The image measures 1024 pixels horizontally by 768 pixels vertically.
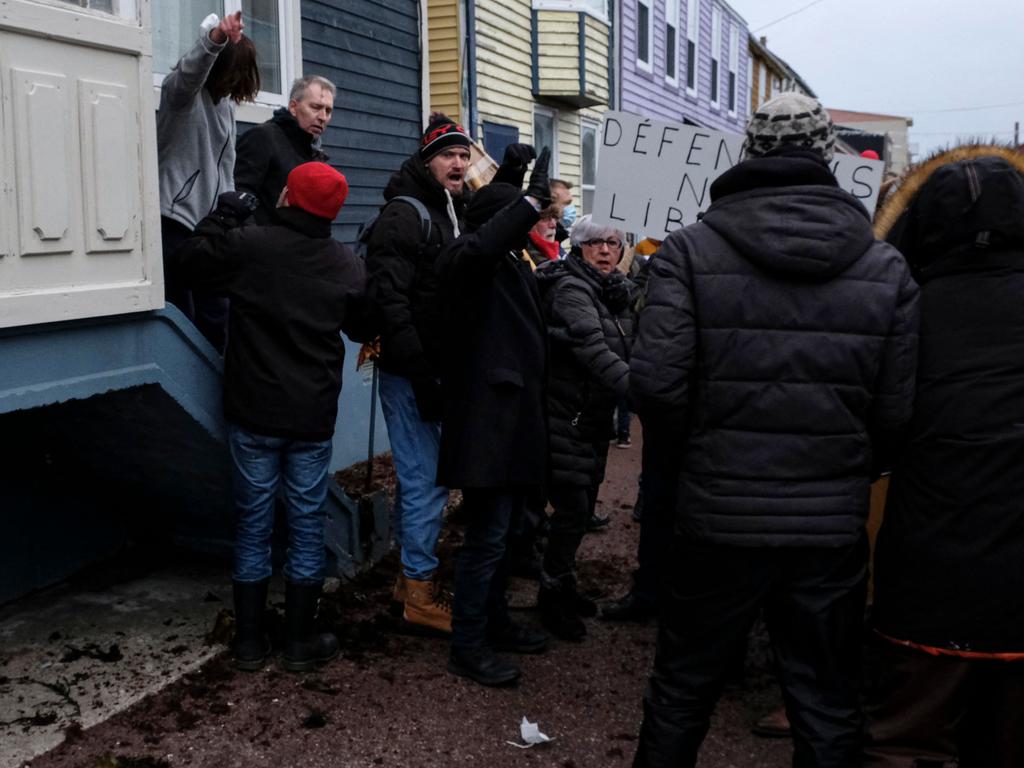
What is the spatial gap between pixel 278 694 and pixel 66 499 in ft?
5.81

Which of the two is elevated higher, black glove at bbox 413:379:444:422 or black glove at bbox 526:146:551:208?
black glove at bbox 526:146:551:208

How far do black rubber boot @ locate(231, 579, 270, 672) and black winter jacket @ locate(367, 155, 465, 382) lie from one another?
1.03 m

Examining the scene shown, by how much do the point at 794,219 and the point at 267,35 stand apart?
572cm

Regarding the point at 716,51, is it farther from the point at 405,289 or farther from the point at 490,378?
the point at 490,378

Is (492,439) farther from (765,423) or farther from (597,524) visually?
(597,524)

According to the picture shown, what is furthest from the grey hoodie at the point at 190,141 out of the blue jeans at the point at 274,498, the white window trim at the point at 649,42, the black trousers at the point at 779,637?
the white window trim at the point at 649,42

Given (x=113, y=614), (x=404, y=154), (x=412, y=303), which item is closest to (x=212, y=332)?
(x=412, y=303)

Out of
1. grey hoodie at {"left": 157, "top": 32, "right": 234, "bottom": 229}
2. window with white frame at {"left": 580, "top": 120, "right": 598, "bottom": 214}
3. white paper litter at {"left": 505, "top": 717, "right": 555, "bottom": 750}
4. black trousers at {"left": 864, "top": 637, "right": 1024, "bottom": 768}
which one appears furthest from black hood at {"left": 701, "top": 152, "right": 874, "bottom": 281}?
window with white frame at {"left": 580, "top": 120, "right": 598, "bottom": 214}

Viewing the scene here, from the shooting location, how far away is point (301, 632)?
4133 mm

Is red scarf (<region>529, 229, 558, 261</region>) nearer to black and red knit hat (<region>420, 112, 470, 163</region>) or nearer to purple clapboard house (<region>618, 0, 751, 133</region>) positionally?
black and red knit hat (<region>420, 112, 470, 163</region>)

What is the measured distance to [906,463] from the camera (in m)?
2.70

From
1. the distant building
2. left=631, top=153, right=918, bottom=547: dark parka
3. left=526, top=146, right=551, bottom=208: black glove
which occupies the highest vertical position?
the distant building

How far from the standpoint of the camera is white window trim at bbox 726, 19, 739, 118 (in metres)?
25.3

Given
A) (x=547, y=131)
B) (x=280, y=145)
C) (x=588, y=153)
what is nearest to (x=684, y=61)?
(x=588, y=153)
